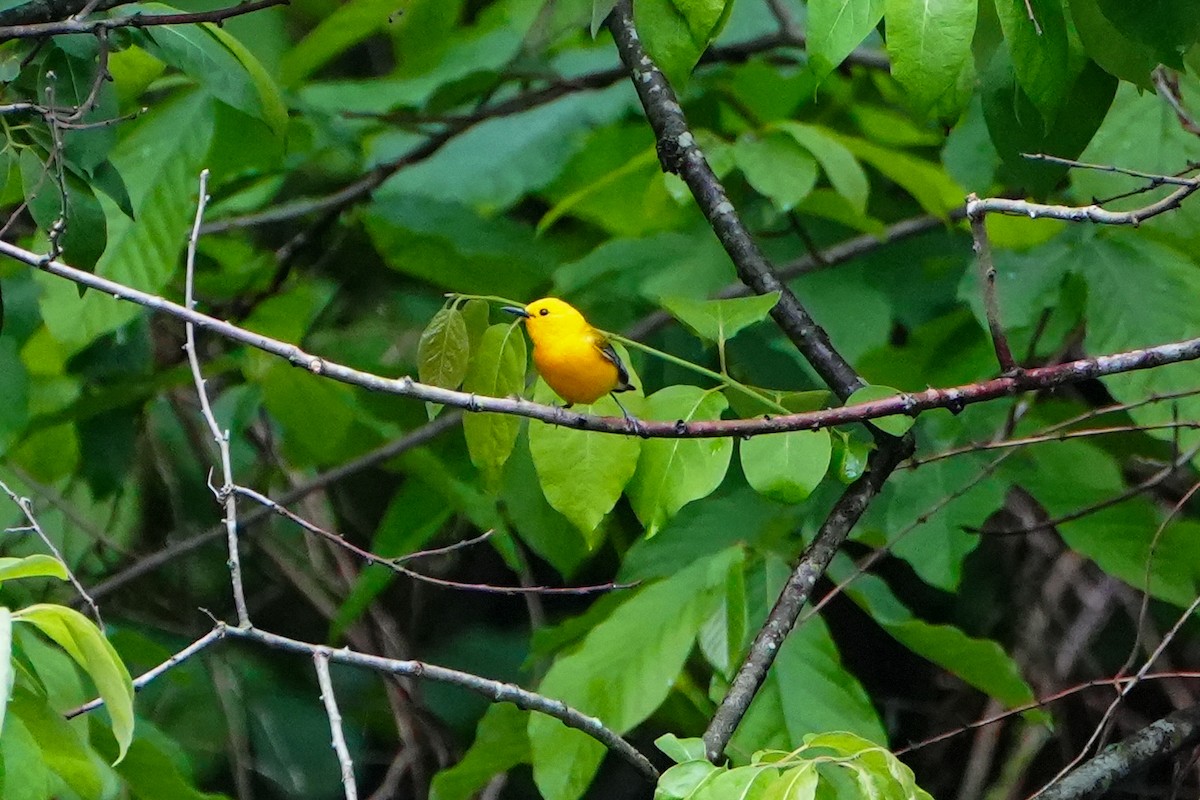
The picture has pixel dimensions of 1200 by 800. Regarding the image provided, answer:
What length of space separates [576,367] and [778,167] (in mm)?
804

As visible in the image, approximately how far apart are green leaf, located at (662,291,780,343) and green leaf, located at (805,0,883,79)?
1.82ft

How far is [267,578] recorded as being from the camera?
17.7 ft

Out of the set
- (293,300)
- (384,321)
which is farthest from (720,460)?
(384,321)

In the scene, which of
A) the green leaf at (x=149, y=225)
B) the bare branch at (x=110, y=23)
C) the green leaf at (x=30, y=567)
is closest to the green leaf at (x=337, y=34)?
the green leaf at (x=149, y=225)

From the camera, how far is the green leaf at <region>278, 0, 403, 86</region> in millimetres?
3861

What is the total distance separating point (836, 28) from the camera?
6.01ft

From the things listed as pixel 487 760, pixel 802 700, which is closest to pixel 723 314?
pixel 802 700

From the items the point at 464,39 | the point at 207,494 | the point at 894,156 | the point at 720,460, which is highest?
the point at 464,39

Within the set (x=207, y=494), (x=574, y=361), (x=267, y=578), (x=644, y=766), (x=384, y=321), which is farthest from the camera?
(x=267, y=578)

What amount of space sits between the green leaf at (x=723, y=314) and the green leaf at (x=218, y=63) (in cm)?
108

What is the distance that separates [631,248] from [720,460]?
1502 mm

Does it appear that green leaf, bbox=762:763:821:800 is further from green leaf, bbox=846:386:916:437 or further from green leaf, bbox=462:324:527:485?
green leaf, bbox=462:324:527:485

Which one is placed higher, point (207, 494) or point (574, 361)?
point (574, 361)

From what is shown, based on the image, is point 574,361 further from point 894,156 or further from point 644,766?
point 894,156
